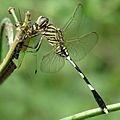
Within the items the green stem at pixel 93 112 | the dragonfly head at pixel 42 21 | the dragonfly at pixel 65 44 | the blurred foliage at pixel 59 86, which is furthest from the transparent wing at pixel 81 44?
the green stem at pixel 93 112

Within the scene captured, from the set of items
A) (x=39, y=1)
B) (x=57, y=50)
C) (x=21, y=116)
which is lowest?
(x=21, y=116)

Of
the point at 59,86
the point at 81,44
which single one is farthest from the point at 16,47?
the point at 59,86

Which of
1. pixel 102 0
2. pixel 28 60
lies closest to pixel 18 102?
pixel 28 60

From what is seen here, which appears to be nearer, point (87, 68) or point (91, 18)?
point (91, 18)

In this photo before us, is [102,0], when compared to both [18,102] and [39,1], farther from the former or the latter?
[18,102]

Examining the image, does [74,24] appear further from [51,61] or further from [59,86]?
[59,86]

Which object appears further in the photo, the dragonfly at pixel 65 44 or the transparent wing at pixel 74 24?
the transparent wing at pixel 74 24

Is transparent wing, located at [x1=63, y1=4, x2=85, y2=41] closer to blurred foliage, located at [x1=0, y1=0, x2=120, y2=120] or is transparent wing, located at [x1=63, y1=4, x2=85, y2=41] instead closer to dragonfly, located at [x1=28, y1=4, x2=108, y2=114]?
dragonfly, located at [x1=28, y1=4, x2=108, y2=114]

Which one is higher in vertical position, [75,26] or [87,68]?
[75,26]

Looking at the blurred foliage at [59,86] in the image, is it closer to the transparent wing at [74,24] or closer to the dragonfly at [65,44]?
the transparent wing at [74,24]
